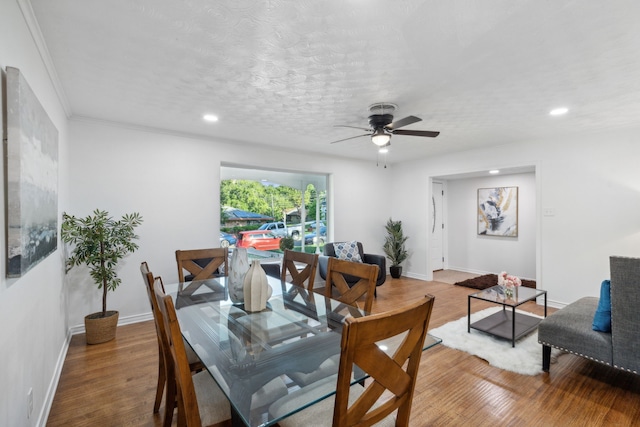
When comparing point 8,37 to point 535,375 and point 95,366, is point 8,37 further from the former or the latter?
point 535,375

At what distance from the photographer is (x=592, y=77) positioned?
238 centimetres

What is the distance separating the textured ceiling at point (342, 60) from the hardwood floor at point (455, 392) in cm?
245

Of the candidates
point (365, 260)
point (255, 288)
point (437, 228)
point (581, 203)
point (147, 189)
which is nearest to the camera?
A: point (255, 288)

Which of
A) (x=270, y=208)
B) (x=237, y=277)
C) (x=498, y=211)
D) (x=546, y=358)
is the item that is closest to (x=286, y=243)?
(x=270, y=208)

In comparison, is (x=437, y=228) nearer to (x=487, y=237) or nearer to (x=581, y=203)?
(x=487, y=237)

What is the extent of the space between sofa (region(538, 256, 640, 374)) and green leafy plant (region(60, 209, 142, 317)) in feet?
13.8

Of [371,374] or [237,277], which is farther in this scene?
[237,277]

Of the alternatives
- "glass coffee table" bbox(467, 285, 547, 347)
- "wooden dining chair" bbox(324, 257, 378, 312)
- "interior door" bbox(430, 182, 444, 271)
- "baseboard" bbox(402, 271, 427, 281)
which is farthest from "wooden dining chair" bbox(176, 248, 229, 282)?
"interior door" bbox(430, 182, 444, 271)

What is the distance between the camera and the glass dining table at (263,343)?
1212 mm

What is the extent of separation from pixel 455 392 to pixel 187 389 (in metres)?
2.02

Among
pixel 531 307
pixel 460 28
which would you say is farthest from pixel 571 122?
pixel 460 28

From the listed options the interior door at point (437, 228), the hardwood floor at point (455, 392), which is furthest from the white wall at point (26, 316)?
the interior door at point (437, 228)

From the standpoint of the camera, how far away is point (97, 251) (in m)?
3.05

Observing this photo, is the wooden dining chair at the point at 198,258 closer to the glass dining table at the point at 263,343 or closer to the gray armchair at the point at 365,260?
the glass dining table at the point at 263,343
